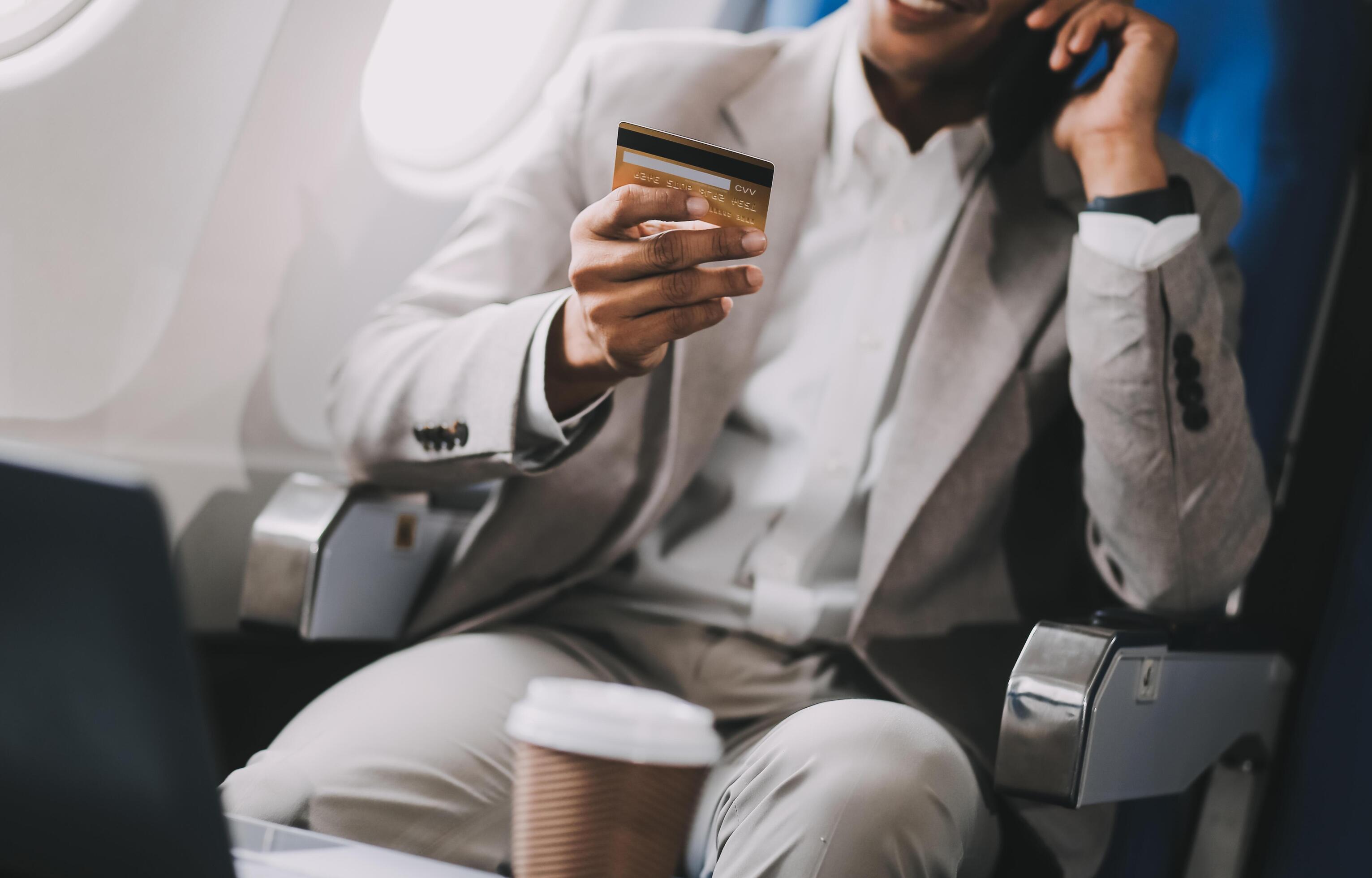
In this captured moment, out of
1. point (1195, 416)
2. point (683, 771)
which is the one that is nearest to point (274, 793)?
point (683, 771)

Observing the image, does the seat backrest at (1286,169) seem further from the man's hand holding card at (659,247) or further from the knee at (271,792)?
the knee at (271,792)

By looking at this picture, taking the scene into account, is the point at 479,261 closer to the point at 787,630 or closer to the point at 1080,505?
the point at 787,630

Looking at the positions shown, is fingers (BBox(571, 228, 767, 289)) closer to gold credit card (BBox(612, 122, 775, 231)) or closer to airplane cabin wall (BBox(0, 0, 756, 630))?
gold credit card (BBox(612, 122, 775, 231))

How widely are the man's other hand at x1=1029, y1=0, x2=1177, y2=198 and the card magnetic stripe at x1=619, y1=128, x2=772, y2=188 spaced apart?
0.49 m

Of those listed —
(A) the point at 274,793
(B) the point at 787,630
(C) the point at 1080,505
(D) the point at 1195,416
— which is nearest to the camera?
(A) the point at 274,793

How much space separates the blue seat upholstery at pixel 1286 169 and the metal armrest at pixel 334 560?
0.98 m

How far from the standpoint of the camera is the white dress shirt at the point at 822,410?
3.83 ft

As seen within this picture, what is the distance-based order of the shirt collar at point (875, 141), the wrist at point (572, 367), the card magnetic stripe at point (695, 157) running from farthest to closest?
1. the shirt collar at point (875, 141)
2. the wrist at point (572, 367)
3. the card magnetic stripe at point (695, 157)

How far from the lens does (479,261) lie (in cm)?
120

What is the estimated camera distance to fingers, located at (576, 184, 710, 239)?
0.72m

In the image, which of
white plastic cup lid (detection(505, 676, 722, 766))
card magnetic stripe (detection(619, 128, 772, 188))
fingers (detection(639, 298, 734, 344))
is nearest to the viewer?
white plastic cup lid (detection(505, 676, 722, 766))

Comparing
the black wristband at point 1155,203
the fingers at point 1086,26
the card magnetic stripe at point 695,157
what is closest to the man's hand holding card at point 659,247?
the card magnetic stripe at point 695,157

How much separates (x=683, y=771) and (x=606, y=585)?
0.73 meters

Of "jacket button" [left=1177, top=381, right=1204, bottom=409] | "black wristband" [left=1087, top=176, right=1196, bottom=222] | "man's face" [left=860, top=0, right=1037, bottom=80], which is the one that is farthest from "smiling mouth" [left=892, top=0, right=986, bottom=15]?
"jacket button" [left=1177, top=381, right=1204, bottom=409]
